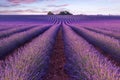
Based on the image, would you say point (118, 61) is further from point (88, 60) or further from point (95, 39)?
point (95, 39)

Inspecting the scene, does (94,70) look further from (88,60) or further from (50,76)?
(50,76)

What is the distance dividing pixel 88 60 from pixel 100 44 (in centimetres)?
640

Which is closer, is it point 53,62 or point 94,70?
point 94,70

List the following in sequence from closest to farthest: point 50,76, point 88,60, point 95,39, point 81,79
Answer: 1. point 81,79
2. point 88,60
3. point 50,76
4. point 95,39

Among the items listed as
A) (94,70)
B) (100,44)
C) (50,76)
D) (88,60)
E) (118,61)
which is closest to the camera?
(94,70)

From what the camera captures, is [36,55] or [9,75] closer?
[9,75]

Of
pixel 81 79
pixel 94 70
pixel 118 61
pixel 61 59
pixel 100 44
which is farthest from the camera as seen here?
pixel 100 44

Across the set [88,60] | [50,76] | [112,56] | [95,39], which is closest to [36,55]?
[50,76]

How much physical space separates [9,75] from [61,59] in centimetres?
528

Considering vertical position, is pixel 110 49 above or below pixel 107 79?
below

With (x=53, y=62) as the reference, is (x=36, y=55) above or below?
above

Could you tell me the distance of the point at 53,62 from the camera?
29.4 ft

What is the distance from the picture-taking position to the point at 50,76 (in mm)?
6902

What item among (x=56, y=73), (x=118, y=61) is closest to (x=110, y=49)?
(x=118, y=61)
